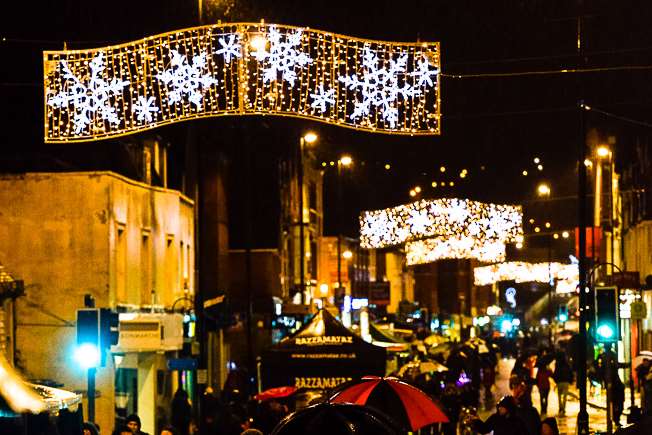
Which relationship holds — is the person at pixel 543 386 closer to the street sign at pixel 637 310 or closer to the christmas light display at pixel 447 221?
the christmas light display at pixel 447 221

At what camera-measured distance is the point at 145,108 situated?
19.8m

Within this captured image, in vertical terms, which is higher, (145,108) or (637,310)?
(145,108)

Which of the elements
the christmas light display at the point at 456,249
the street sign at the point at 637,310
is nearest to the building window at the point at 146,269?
the street sign at the point at 637,310

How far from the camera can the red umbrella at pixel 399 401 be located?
18344 millimetres

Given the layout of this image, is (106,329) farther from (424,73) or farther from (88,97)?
(424,73)

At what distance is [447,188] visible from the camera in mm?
95000

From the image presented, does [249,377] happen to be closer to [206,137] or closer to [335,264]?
[206,137]

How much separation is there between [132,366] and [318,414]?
25438 mm

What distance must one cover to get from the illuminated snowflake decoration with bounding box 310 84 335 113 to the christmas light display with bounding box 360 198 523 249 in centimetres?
2318

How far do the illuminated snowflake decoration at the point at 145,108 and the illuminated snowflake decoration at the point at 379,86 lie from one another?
2.71m

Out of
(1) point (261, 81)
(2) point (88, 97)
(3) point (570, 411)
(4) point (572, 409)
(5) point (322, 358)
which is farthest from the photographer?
(4) point (572, 409)

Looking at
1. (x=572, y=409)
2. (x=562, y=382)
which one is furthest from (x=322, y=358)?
(x=572, y=409)

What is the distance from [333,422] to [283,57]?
7718 mm

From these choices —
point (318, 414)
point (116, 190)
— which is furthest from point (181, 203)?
point (318, 414)
